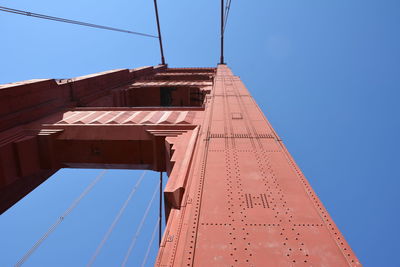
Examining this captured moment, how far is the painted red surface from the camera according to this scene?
3.02 meters

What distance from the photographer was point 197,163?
5.04m

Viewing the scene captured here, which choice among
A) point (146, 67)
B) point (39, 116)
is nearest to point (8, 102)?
point (39, 116)

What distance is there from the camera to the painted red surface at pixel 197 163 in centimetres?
302

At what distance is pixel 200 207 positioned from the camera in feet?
12.2

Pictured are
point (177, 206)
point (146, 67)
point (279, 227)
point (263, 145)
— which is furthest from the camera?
point (146, 67)

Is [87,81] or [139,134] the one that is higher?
[87,81]

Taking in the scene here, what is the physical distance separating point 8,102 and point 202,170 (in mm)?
6494

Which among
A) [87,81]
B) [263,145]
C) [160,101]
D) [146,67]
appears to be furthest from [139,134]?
[146,67]

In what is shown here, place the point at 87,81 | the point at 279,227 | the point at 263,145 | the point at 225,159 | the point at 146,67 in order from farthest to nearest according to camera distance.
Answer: the point at 146,67 → the point at 87,81 → the point at 263,145 → the point at 225,159 → the point at 279,227

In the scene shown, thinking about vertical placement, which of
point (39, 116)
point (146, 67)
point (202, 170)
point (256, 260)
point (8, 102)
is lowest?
point (256, 260)

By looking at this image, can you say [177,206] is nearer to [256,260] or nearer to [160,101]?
[256,260]

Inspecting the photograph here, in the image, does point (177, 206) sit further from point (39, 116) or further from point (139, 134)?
point (39, 116)

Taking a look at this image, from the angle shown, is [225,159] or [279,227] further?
[225,159]

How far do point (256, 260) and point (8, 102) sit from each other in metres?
8.12
